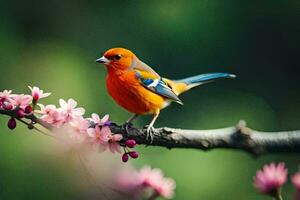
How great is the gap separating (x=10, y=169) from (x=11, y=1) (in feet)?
8.26

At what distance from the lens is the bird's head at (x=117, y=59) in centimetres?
146

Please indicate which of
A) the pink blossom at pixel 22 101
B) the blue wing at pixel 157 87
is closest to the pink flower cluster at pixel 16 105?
the pink blossom at pixel 22 101

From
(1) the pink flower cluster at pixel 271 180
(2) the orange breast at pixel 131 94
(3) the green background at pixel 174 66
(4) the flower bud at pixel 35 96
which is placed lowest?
(3) the green background at pixel 174 66

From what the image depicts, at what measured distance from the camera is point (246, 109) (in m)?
5.43

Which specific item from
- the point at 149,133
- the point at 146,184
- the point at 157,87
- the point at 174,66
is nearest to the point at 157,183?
the point at 146,184

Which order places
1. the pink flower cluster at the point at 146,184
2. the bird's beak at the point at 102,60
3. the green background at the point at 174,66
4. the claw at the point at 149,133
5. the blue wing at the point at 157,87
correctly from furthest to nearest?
1. the green background at the point at 174,66
2. the blue wing at the point at 157,87
3. the bird's beak at the point at 102,60
4. the claw at the point at 149,133
5. the pink flower cluster at the point at 146,184

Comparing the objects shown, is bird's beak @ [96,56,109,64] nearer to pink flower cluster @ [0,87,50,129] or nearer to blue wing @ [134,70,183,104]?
blue wing @ [134,70,183,104]

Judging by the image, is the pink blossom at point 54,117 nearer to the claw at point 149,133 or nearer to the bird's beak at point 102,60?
the claw at point 149,133

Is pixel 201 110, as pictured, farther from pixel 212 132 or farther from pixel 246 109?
pixel 212 132

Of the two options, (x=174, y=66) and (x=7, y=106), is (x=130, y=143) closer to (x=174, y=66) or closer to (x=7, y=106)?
(x=7, y=106)

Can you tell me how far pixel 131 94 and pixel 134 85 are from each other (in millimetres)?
38

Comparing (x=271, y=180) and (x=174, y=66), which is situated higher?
(x=271, y=180)

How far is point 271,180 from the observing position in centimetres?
102

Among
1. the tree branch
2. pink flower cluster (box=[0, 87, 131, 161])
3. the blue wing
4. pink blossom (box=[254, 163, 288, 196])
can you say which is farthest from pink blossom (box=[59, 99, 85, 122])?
the blue wing
